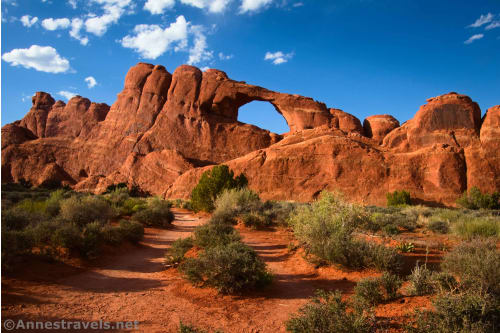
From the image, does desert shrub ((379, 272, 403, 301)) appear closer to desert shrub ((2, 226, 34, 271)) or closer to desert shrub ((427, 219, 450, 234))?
desert shrub ((2, 226, 34, 271))

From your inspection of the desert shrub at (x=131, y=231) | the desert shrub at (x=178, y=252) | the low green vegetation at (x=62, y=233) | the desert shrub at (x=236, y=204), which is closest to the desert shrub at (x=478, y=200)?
the desert shrub at (x=236, y=204)

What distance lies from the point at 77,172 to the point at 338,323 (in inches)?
2402

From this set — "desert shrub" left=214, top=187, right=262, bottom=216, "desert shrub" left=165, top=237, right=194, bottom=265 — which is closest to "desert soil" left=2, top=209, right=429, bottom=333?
"desert shrub" left=165, top=237, right=194, bottom=265

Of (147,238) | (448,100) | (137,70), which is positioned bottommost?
(147,238)

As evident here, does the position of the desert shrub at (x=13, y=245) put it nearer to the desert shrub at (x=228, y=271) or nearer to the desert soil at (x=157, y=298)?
the desert soil at (x=157, y=298)

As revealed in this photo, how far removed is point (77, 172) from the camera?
182ft

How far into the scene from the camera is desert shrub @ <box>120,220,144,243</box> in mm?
11016

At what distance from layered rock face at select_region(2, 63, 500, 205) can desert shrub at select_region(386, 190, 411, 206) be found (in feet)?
8.36

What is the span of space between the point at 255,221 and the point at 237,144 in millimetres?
42070

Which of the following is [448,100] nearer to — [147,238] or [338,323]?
[147,238]

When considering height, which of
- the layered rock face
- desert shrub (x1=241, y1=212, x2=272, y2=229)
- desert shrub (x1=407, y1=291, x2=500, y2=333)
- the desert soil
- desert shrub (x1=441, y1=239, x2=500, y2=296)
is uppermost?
the layered rock face

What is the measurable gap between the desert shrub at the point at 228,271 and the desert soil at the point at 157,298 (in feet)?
0.64

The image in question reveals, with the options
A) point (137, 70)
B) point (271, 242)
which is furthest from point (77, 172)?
point (271, 242)

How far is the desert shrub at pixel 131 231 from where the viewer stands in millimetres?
11016
